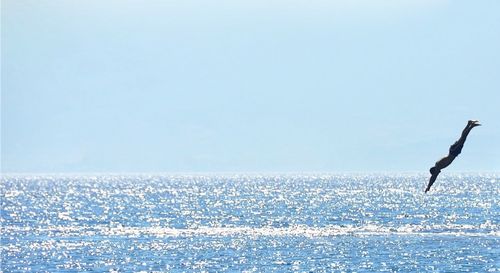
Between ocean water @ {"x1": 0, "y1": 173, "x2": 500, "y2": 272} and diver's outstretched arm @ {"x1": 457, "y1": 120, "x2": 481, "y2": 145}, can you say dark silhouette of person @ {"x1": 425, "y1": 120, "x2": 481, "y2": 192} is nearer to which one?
diver's outstretched arm @ {"x1": 457, "y1": 120, "x2": 481, "y2": 145}

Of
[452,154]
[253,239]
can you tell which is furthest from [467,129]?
[253,239]

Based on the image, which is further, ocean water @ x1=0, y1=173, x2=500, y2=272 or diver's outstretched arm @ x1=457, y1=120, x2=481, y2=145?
ocean water @ x1=0, y1=173, x2=500, y2=272

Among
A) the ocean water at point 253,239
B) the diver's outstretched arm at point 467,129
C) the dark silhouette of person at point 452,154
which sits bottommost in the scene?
the ocean water at point 253,239

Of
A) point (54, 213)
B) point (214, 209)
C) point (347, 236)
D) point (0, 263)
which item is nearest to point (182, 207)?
point (214, 209)

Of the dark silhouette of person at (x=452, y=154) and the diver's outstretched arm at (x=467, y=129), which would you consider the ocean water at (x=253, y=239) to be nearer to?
the diver's outstretched arm at (x=467, y=129)

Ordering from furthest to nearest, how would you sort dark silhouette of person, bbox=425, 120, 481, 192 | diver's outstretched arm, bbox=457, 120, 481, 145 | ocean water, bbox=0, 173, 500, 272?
ocean water, bbox=0, 173, 500, 272, dark silhouette of person, bbox=425, 120, 481, 192, diver's outstretched arm, bbox=457, 120, 481, 145

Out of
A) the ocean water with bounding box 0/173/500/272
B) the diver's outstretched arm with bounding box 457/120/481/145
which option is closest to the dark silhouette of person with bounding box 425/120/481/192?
the diver's outstretched arm with bounding box 457/120/481/145

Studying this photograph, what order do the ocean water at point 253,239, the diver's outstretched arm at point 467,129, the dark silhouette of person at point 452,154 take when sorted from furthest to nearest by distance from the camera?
the ocean water at point 253,239
the dark silhouette of person at point 452,154
the diver's outstretched arm at point 467,129

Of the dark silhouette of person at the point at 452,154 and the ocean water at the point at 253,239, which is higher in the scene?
the dark silhouette of person at the point at 452,154

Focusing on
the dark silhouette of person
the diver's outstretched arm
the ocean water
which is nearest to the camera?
the diver's outstretched arm

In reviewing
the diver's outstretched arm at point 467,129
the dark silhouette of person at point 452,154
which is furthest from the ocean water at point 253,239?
the dark silhouette of person at point 452,154

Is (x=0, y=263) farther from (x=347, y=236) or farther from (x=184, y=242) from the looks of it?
(x=347, y=236)

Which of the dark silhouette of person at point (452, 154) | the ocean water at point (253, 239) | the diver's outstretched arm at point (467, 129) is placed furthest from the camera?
the ocean water at point (253, 239)

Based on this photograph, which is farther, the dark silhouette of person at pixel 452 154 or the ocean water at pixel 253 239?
the ocean water at pixel 253 239
